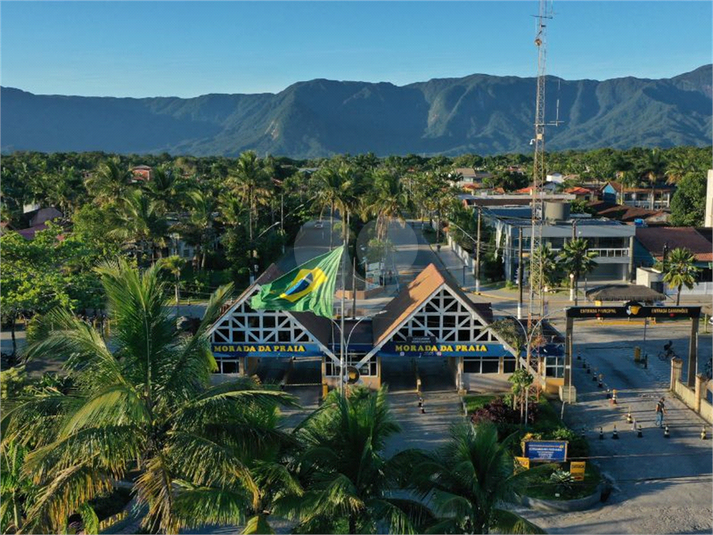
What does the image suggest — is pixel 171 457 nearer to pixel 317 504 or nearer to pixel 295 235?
pixel 317 504

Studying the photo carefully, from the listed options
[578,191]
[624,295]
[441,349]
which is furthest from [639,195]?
[441,349]

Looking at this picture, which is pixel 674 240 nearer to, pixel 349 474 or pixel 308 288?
pixel 308 288

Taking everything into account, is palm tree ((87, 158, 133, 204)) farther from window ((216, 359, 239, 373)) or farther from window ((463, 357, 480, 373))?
window ((463, 357, 480, 373))

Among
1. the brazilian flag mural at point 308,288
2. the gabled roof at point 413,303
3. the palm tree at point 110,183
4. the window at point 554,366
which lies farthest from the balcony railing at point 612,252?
the palm tree at point 110,183

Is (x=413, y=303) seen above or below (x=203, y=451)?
below

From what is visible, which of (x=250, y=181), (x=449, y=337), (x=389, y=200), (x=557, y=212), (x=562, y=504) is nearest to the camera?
(x=562, y=504)

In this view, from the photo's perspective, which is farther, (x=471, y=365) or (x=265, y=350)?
(x=471, y=365)

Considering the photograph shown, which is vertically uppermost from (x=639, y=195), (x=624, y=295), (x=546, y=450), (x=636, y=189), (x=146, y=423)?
(x=636, y=189)
